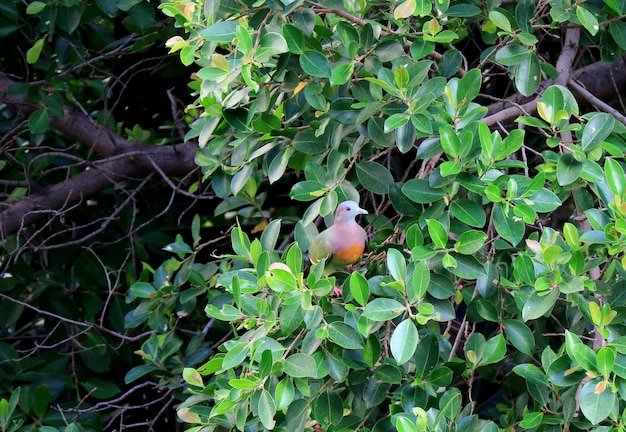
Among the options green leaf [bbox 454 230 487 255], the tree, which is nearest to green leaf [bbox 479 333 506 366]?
the tree

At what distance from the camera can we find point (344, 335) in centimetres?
199

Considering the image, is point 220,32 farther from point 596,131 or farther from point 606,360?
point 606,360

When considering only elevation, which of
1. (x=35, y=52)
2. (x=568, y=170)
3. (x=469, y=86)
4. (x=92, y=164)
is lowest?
(x=92, y=164)

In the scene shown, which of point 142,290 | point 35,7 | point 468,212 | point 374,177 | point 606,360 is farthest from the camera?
point 35,7

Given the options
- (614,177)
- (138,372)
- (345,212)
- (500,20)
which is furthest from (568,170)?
(138,372)

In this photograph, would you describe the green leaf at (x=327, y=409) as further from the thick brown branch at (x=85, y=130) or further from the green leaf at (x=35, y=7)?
the green leaf at (x=35, y=7)

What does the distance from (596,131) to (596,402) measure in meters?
0.67

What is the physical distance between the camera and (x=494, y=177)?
6.62 ft

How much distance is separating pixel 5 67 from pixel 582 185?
10.6 feet

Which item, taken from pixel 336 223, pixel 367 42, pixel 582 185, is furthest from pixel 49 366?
pixel 582 185

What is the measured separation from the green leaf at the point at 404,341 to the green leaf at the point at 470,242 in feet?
0.75

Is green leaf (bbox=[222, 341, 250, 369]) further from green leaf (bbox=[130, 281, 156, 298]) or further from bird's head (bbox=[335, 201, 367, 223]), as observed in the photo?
green leaf (bbox=[130, 281, 156, 298])

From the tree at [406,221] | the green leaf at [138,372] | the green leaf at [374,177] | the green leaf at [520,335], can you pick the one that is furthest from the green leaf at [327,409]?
the green leaf at [138,372]

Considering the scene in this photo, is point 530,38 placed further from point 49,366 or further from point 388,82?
point 49,366
